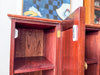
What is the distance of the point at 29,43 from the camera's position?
3.37 ft

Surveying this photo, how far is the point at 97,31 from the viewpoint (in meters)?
0.89

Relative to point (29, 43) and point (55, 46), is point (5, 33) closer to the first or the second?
point (29, 43)

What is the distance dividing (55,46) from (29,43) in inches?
18.8

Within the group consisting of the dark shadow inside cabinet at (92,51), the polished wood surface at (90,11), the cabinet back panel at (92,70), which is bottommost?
the cabinet back panel at (92,70)

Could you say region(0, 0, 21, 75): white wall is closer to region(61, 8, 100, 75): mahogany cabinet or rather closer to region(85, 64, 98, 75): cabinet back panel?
region(61, 8, 100, 75): mahogany cabinet

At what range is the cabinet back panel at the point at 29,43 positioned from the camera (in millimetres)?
984

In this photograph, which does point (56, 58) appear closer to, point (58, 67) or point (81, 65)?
point (58, 67)

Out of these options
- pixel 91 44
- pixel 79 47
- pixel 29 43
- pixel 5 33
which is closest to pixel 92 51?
pixel 91 44

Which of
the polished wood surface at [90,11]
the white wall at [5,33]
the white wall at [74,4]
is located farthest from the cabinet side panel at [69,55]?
the polished wood surface at [90,11]

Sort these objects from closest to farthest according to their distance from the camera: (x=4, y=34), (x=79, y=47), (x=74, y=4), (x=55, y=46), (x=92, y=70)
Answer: (x=79, y=47) < (x=55, y=46) < (x=92, y=70) < (x=4, y=34) < (x=74, y=4)

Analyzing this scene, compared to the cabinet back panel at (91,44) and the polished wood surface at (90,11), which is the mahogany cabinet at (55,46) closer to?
the cabinet back panel at (91,44)

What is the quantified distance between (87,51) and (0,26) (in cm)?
117

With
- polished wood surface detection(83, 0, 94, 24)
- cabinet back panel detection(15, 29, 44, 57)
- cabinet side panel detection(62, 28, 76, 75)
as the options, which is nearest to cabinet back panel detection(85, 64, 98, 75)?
cabinet side panel detection(62, 28, 76, 75)

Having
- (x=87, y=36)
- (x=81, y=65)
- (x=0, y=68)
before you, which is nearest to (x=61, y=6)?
(x=87, y=36)
